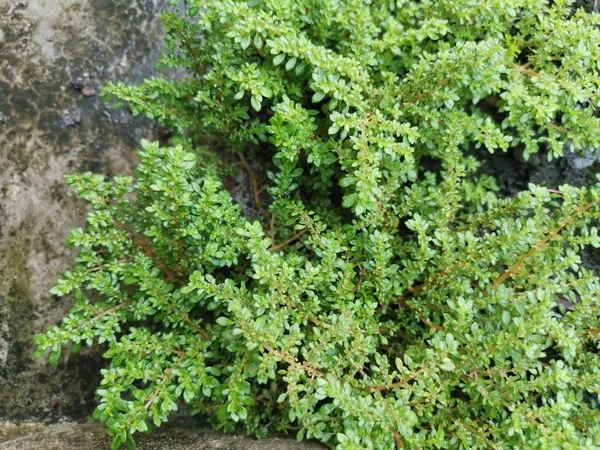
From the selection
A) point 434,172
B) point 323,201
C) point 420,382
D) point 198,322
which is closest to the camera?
point 420,382

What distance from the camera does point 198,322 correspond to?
8.11 feet

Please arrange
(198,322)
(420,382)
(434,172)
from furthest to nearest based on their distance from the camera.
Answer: (434,172) → (198,322) → (420,382)

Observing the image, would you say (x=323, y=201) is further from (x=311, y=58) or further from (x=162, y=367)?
(x=162, y=367)

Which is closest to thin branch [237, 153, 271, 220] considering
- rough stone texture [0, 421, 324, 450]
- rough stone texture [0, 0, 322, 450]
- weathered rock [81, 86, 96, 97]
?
rough stone texture [0, 0, 322, 450]

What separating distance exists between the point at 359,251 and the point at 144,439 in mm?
1355

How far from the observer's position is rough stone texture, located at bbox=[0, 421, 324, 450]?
2.36 meters

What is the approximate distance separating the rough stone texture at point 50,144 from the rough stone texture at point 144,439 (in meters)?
0.17

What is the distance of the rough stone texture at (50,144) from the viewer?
2883 millimetres

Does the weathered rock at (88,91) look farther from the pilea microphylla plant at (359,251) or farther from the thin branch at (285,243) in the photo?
the thin branch at (285,243)

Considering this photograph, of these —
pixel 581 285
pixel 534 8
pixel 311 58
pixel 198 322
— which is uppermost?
pixel 534 8

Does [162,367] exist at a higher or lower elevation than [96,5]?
lower

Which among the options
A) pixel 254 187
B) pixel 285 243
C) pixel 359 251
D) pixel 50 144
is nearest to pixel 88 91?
pixel 50 144

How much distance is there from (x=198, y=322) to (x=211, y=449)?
0.56m

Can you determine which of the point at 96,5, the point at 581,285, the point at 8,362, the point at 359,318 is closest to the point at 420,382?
the point at 359,318
